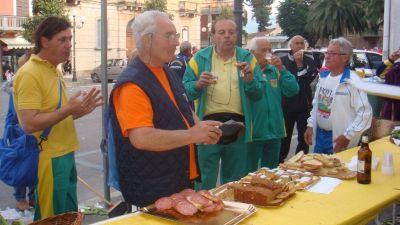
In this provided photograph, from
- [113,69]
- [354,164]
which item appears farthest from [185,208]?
[113,69]

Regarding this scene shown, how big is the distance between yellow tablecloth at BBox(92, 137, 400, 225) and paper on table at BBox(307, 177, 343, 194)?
1.4 inches

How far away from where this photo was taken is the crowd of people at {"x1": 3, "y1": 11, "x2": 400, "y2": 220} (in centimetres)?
276

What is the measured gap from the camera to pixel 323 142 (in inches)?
193

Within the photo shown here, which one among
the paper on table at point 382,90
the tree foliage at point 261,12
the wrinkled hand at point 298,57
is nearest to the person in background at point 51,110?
the paper on table at point 382,90

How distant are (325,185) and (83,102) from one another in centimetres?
173

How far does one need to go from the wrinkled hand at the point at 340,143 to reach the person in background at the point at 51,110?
227cm

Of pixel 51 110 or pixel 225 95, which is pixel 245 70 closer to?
pixel 225 95

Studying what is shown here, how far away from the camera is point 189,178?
3016mm

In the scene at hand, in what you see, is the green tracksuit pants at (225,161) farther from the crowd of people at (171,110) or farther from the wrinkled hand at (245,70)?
the wrinkled hand at (245,70)

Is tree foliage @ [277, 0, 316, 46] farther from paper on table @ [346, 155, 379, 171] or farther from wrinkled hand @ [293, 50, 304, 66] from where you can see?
paper on table @ [346, 155, 379, 171]

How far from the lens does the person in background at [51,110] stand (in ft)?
11.0

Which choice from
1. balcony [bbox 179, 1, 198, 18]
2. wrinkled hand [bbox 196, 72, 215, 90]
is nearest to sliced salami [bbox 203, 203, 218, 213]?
wrinkled hand [bbox 196, 72, 215, 90]

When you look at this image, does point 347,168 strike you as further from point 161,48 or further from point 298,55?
point 298,55

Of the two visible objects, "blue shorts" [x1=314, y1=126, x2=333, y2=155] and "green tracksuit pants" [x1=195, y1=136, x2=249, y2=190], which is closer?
"green tracksuit pants" [x1=195, y1=136, x2=249, y2=190]
